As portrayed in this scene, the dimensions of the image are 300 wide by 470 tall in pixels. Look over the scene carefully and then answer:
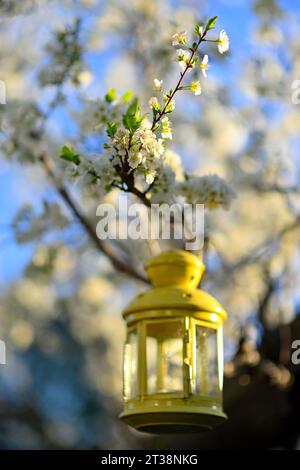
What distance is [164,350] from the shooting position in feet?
12.1

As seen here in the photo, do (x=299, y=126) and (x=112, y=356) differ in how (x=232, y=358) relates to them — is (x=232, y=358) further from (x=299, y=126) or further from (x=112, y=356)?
(x=112, y=356)

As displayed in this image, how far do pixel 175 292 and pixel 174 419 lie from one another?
1.78ft

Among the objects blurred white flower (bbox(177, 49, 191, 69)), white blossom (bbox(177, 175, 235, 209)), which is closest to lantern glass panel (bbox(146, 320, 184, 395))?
white blossom (bbox(177, 175, 235, 209))

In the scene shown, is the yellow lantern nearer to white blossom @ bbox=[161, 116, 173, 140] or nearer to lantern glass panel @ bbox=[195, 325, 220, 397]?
lantern glass panel @ bbox=[195, 325, 220, 397]

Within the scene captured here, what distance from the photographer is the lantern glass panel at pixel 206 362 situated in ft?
11.5

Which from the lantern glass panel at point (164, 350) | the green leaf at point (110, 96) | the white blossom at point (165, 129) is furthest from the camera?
the green leaf at point (110, 96)

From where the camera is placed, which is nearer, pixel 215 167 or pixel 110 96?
pixel 110 96

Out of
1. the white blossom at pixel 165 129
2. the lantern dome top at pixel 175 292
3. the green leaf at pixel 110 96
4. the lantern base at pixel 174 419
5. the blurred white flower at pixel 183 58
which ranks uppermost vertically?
the green leaf at pixel 110 96

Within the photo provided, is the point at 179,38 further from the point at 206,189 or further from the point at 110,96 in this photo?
the point at 206,189

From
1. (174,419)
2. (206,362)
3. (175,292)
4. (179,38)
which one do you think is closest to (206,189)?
(175,292)

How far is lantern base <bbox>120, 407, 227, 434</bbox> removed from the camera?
326cm

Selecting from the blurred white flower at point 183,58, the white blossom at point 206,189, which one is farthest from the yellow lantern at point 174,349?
the blurred white flower at point 183,58

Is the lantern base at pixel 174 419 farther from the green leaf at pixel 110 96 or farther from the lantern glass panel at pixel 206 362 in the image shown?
the green leaf at pixel 110 96

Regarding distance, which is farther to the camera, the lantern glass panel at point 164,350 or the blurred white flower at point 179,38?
the lantern glass panel at point 164,350
